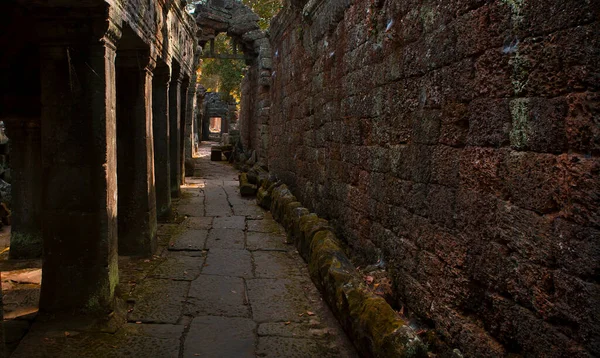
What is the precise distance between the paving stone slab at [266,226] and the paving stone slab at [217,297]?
2.53 metres

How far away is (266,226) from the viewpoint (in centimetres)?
860

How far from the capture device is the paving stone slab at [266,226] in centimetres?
827

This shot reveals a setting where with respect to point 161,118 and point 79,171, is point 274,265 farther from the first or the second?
point 161,118

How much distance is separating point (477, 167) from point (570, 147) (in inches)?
29.5

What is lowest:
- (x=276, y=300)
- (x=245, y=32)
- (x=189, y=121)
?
(x=276, y=300)

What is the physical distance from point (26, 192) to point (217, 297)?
3036mm

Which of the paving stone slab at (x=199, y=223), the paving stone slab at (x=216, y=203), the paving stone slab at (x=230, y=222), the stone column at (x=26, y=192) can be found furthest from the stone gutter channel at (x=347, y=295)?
the stone column at (x=26, y=192)

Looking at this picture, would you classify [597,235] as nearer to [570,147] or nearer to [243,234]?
[570,147]

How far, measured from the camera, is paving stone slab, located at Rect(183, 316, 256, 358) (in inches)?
152

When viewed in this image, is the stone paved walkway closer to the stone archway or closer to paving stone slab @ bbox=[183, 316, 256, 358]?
paving stone slab @ bbox=[183, 316, 256, 358]

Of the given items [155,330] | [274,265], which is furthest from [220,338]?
[274,265]

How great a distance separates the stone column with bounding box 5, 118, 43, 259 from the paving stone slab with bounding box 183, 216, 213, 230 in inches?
96.4

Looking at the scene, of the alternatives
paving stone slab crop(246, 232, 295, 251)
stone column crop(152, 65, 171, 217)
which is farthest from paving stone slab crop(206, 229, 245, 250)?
stone column crop(152, 65, 171, 217)

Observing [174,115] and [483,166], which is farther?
[174,115]
